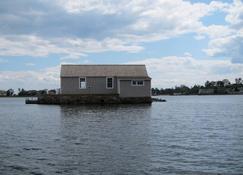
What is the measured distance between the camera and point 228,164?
623 inches

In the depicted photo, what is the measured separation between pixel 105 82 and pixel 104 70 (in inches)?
94.9

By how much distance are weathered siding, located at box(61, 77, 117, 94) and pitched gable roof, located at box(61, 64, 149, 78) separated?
2.26ft

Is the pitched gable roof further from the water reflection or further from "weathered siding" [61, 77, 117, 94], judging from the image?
the water reflection

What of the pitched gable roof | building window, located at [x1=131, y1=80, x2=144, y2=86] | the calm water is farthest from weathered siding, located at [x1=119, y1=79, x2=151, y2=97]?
the calm water

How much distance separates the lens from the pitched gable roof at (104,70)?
64806mm

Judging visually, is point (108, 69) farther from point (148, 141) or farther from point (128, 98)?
point (148, 141)

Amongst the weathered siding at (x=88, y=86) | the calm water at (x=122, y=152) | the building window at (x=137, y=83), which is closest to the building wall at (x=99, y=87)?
the weathered siding at (x=88, y=86)

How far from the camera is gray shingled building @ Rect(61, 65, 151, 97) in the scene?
209 ft

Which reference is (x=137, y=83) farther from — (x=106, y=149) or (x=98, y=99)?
(x=106, y=149)

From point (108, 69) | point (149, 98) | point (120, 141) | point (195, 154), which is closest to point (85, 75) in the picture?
point (108, 69)

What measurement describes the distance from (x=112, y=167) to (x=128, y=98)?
159ft

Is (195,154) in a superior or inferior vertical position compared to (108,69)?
inferior

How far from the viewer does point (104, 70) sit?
66.4 m

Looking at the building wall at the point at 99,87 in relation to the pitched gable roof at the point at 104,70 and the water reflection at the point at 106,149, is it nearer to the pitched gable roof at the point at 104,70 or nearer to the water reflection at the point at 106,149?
the pitched gable roof at the point at 104,70
